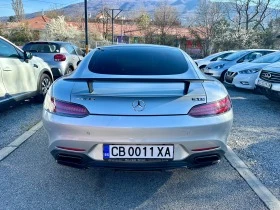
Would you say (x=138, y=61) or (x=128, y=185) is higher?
(x=138, y=61)

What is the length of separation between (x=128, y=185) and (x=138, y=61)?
1401mm

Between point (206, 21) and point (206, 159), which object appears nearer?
point (206, 159)

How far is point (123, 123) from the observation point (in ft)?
8.44

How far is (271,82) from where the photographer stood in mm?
6531

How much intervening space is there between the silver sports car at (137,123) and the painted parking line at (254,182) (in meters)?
0.60

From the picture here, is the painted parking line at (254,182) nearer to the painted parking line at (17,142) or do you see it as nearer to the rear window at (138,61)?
the rear window at (138,61)

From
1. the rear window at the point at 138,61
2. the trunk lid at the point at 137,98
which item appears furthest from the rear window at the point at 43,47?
the trunk lid at the point at 137,98

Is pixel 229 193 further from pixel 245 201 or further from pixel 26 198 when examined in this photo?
pixel 26 198

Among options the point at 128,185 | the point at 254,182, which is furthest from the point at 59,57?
the point at 254,182

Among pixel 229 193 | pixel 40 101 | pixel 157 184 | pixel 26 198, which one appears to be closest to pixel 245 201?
pixel 229 193

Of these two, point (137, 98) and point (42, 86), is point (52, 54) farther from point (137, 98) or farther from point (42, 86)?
point (137, 98)

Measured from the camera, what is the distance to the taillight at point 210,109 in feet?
8.78

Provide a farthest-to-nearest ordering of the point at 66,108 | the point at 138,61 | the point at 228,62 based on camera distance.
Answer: the point at 228,62
the point at 138,61
the point at 66,108

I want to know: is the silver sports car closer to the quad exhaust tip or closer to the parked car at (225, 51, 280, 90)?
the quad exhaust tip
